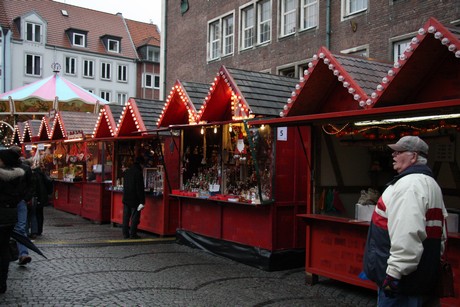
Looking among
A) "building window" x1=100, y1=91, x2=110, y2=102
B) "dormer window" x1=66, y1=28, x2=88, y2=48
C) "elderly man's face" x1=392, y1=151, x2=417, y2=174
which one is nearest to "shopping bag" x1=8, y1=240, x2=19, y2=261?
"elderly man's face" x1=392, y1=151, x2=417, y2=174

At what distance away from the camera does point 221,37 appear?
24.6 m

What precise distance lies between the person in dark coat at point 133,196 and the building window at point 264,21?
37.1ft

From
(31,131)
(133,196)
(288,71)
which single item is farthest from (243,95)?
(31,131)

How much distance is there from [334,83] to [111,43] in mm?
44827

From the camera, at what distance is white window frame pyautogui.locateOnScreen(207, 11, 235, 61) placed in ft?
78.9

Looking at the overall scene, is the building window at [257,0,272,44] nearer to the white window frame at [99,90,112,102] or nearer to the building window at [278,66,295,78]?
the building window at [278,66,295,78]

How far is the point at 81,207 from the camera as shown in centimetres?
1612

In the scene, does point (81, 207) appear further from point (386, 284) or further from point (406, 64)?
point (386, 284)

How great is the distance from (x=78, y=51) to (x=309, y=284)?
143 feet

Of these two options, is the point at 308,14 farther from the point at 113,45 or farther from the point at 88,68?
the point at 113,45

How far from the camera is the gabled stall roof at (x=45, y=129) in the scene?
1880cm

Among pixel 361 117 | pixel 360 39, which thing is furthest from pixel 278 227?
pixel 360 39

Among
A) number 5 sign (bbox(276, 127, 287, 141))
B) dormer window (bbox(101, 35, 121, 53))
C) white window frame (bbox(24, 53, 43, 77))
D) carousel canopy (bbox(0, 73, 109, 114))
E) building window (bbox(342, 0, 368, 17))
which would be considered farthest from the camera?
dormer window (bbox(101, 35, 121, 53))

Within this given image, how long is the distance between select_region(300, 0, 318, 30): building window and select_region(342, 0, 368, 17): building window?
156 centimetres
